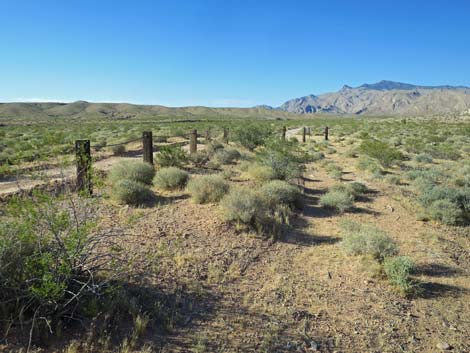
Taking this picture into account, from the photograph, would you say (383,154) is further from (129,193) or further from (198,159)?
(129,193)

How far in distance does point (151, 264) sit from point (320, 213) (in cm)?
532

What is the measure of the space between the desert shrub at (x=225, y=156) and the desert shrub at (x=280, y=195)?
5.50m

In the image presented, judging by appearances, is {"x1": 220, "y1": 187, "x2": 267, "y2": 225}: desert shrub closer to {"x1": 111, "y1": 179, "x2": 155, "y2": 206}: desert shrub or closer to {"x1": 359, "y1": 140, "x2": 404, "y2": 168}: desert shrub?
{"x1": 111, "y1": 179, "x2": 155, "y2": 206}: desert shrub

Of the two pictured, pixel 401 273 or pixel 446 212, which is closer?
pixel 401 273

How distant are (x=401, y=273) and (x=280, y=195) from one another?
161 inches

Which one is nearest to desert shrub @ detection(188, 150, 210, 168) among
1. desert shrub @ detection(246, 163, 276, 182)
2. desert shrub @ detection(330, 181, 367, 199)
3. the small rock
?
desert shrub @ detection(246, 163, 276, 182)

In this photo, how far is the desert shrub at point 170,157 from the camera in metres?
12.6

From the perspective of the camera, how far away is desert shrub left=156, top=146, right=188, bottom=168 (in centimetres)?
1259

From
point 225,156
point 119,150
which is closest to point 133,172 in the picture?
point 225,156

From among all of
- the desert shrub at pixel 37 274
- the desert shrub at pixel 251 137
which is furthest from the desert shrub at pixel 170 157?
the desert shrub at pixel 37 274

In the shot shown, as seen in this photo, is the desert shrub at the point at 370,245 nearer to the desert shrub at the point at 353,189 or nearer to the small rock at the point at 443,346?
the small rock at the point at 443,346

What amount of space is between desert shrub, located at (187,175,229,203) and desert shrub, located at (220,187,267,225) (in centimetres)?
97

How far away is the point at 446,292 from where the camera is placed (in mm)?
5344

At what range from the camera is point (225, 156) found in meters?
14.8
